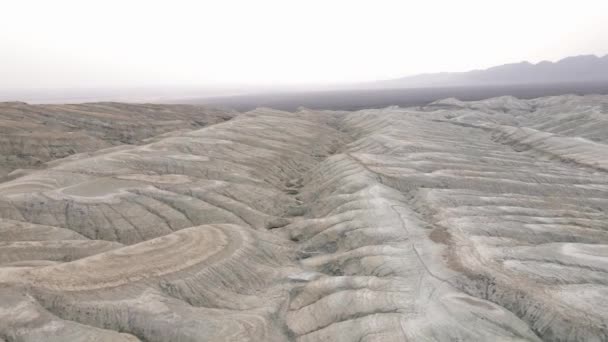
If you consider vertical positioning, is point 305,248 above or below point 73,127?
below

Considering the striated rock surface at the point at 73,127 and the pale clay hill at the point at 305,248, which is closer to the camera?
the pale clay hill at the point at 305,248

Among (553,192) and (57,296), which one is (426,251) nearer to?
(57,296)

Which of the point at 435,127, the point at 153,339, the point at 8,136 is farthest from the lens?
the point at 435,127

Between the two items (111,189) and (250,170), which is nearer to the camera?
(111,189)

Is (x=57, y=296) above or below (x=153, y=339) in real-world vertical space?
above

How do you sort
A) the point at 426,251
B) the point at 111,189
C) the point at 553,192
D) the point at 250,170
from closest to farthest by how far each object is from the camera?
the point at 426,251
the point at 111,189
the point at 553,192
the point at 250,170

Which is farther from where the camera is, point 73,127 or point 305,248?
point 73,127

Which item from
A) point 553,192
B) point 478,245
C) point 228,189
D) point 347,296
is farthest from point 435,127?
point 347,296

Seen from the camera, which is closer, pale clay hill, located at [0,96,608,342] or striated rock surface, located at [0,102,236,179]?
pale clay hill, located at [0,96,608,342]
